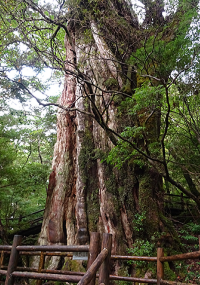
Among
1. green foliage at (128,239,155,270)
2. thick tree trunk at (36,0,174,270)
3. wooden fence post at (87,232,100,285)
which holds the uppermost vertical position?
thick tree trunk at (36,0,174,270)

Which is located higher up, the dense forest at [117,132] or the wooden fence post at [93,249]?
the dense forest at [117,132]

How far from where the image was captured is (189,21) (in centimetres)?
478

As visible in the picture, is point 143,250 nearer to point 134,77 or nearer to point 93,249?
point 93,249

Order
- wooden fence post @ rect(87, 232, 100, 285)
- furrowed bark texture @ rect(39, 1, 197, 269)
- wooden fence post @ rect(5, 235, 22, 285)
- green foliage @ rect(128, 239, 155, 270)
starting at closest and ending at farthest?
1. wooden fence post @ rect(87, 232, 100, 285)
2. wooden fence post @ rect(5, 235, 22, 285)
3. green foliage @ rect(128, 239, 155, 270)
4. furrowed bark texture @ rect(39, 1, 197, 269)

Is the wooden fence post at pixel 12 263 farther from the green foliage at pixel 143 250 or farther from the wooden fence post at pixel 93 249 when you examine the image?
→ the green foliage at pixel 143 250

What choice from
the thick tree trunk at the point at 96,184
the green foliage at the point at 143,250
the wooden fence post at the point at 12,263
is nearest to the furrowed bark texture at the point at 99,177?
the thick tree trunk at the point at 96,184

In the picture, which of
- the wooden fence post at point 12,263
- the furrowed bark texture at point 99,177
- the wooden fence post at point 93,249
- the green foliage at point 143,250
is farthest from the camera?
the furrowed bark texture at point 99,177

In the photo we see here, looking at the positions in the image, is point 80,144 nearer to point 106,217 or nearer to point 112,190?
point 112,190

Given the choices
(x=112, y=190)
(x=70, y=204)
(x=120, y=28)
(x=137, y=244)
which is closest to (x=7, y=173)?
(x=70, y=204)

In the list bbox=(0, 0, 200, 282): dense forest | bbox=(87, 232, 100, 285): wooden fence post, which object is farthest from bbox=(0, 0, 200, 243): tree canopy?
bbox=(87, 232, 100, 285): wooden fence post

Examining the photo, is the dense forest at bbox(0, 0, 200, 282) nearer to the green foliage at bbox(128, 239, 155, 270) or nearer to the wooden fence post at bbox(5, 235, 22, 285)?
the green foliage at bbox(128, 239, 155, 270)

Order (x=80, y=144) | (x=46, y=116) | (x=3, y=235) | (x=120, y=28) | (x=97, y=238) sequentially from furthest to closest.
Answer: (x=46, y=116) < (x=120, y=28) < (x=80, y=144) < (x=3, y=235) < (x=97, y=238)


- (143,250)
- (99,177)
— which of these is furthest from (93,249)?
(99,177)

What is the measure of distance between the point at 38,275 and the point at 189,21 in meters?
5.68
